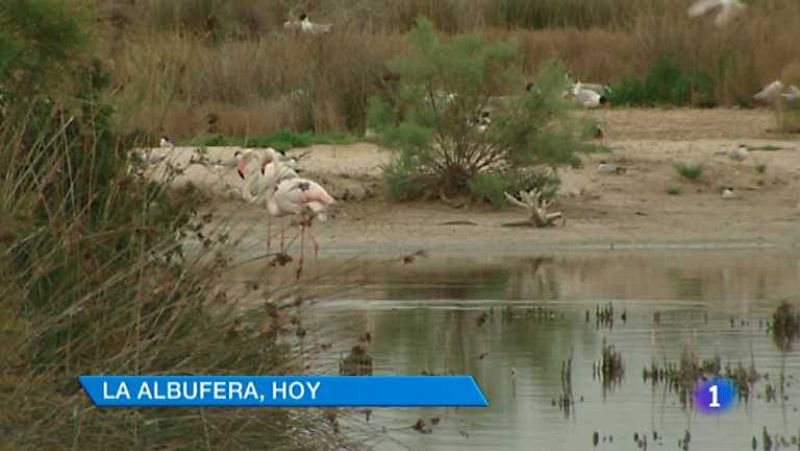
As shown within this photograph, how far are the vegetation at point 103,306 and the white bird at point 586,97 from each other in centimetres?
1994

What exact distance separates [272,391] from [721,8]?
1079 inches

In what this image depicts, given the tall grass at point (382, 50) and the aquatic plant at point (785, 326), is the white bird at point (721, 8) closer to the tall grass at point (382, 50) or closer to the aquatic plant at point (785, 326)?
the tall grass at point (382, 50)

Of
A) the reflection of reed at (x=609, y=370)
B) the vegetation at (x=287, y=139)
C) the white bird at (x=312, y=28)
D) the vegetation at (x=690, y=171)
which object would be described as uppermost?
the white bird at (x=312, y=28)

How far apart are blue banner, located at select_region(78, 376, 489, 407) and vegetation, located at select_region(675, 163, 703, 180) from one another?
52.9ft

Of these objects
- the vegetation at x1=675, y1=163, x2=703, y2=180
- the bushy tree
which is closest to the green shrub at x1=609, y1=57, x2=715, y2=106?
the vegetation at x1=675, y1=163, x2=703, y2=180

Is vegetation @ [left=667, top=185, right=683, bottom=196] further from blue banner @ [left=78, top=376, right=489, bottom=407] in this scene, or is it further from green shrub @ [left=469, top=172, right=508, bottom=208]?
blue banner @ [left=78, top=376, right=489, bottom=407]

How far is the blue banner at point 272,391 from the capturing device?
8695 mm

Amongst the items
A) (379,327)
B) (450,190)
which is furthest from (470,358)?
(450,190)

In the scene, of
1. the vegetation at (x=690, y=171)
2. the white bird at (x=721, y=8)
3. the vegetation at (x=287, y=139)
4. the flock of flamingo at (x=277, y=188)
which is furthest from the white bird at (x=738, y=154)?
the white bird at (x=721, y=8)

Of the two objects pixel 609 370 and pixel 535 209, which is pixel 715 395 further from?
pixel 535 209

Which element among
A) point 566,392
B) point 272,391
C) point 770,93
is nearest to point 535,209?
point 770,93

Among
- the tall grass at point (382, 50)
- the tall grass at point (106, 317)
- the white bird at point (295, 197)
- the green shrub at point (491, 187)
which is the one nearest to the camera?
the tall grass at point (106, 317)

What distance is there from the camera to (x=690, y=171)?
989 inches

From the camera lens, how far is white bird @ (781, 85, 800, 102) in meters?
29.4
